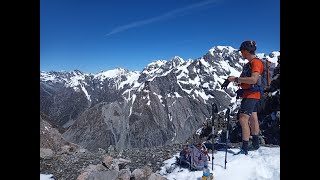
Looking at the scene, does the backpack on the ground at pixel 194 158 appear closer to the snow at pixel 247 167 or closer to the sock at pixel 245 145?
the snow at pixel 247 167

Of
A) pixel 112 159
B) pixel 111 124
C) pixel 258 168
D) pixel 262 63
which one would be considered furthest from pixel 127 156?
pixel 111 124

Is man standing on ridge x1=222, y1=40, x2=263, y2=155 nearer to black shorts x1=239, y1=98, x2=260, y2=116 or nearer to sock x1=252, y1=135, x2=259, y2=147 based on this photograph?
black shorts x1=239, y1=98, x2=260, y2=116

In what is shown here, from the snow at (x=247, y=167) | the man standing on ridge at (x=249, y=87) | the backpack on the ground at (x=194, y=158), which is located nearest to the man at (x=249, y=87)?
the man standing on ridge at (x=249, y=87)

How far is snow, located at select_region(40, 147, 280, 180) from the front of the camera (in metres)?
3.58

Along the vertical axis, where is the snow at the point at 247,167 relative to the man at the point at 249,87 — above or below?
below

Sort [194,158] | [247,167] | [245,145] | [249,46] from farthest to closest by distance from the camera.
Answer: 1. [194,158]
2. [245,145]
3. [247,167]
4. [249,46]

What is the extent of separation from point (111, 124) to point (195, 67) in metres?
5.85

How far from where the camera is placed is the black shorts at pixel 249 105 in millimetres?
3578

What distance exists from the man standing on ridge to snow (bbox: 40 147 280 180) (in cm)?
38

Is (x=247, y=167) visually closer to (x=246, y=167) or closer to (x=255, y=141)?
(x=246, y=167)

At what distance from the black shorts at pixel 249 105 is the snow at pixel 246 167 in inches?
25.2

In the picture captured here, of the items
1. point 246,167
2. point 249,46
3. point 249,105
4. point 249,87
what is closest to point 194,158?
point 246,167

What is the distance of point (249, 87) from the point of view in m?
3.54
